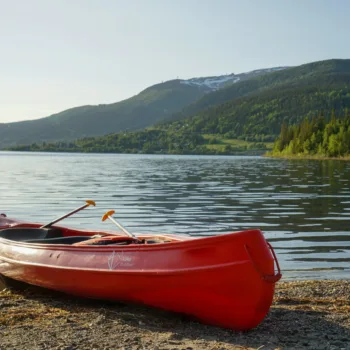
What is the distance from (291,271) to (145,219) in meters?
12.6

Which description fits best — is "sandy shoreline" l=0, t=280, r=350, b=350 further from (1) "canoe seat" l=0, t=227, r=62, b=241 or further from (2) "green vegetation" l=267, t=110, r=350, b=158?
(2) "green vegetation" l=267, t=110, r=350, b=158

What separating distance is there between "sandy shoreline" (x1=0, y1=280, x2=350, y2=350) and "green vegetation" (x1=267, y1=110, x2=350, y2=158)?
5241 inches

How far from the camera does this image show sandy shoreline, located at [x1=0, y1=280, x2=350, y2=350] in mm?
9422

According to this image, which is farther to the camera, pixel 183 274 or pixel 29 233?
pixel 29 233

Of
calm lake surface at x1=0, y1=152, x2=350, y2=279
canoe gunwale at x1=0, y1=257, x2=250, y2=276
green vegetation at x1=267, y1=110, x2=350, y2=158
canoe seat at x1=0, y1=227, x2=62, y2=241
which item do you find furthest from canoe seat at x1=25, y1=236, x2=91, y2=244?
green vegetation at x1=267, y1=110, x2=350, y2=158

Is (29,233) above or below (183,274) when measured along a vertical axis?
above

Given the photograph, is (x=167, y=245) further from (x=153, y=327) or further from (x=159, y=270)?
(x=153, y=327)

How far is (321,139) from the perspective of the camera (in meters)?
160

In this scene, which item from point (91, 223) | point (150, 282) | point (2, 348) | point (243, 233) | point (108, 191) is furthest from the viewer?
point (108, 191)

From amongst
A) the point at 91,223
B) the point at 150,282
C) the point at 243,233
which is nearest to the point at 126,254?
the point at 150,282

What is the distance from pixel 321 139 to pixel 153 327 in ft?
508

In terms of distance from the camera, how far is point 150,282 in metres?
10.8

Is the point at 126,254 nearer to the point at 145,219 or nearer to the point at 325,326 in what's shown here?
the point at 325,326

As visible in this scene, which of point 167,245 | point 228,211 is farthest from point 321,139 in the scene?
point 167,245
